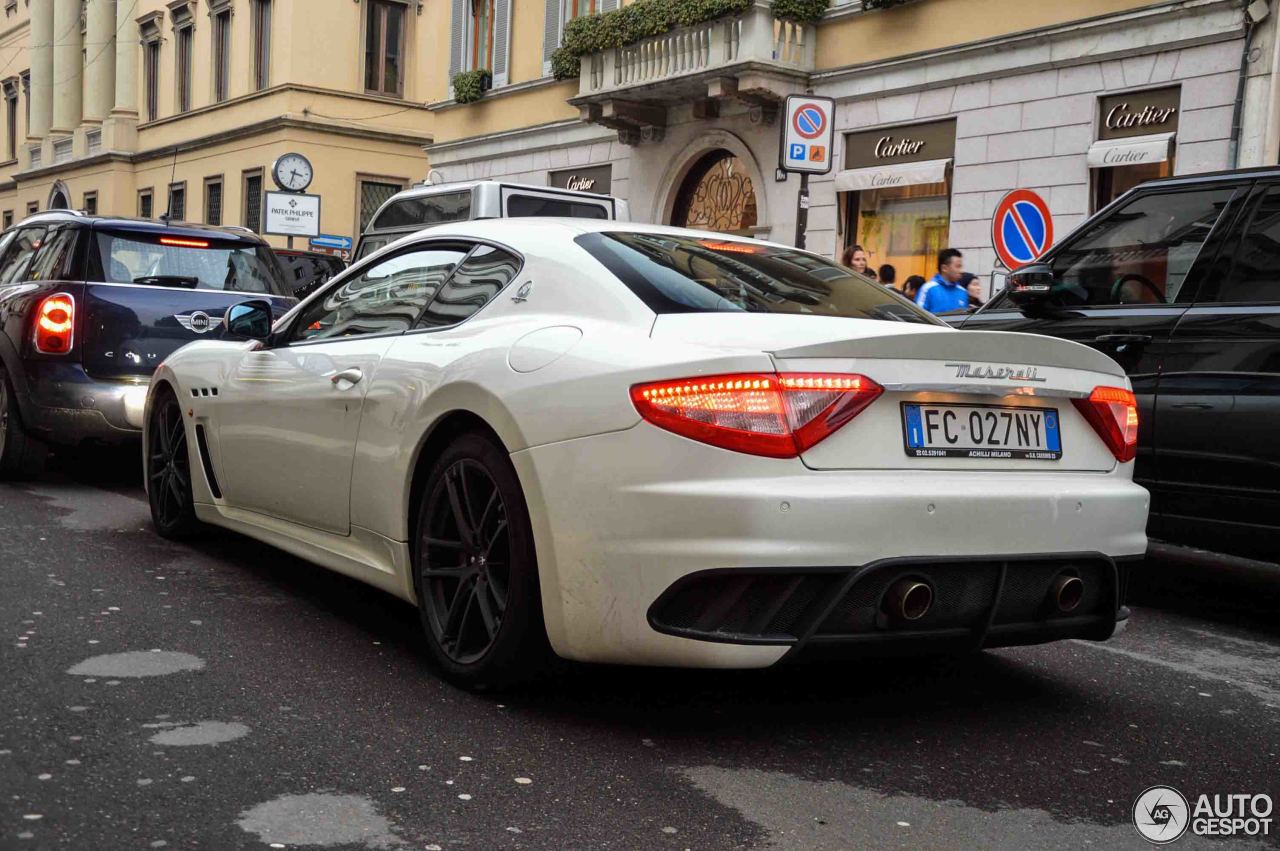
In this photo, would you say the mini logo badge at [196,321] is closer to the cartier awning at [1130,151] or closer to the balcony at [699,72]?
the cartier awning at [1130,151]

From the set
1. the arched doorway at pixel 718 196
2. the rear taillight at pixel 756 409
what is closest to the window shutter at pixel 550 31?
the arched doorway at pixel 718 196

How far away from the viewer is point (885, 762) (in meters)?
3.66

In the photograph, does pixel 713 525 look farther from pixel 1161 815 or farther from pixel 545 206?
pixel 545 206

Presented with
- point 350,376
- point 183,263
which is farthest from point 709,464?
point 183,263

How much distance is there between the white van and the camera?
14875 mm

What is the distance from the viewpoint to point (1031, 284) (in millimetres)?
6254

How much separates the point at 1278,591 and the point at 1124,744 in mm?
3420

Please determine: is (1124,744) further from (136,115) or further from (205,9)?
(136,115)

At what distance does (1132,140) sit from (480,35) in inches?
631

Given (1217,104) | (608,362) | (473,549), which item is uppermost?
(1217,104)

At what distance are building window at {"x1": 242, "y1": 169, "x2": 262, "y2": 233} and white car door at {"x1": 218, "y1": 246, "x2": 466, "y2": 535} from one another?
33.6 meters

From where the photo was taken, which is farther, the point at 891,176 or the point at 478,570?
the point at 891,176

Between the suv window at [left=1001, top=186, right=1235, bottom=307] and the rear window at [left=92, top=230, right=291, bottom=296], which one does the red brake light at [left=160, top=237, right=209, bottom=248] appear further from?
the suv window at [left=1001, top=186, right=1235, bottom=307]

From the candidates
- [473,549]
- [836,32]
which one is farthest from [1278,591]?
[836,32]
